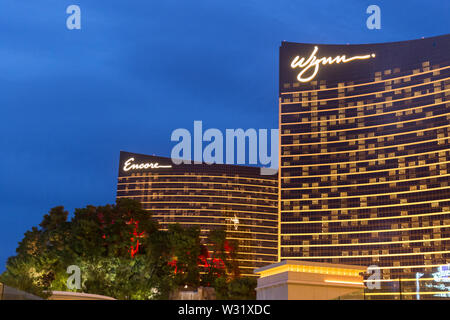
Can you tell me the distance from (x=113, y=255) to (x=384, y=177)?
110607mm

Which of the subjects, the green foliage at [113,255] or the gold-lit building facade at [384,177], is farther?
the gold-lit building facade at [384,177]

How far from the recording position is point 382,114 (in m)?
191

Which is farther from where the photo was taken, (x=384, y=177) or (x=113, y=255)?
(x=384, y=177)

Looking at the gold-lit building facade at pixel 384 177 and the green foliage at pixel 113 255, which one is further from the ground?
the gold-lit building facade at pixel 384 177

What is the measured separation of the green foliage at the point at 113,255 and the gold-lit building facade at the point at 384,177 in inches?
3150

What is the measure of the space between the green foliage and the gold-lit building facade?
80.0m

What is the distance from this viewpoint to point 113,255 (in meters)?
103

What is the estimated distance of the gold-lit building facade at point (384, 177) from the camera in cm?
17662
